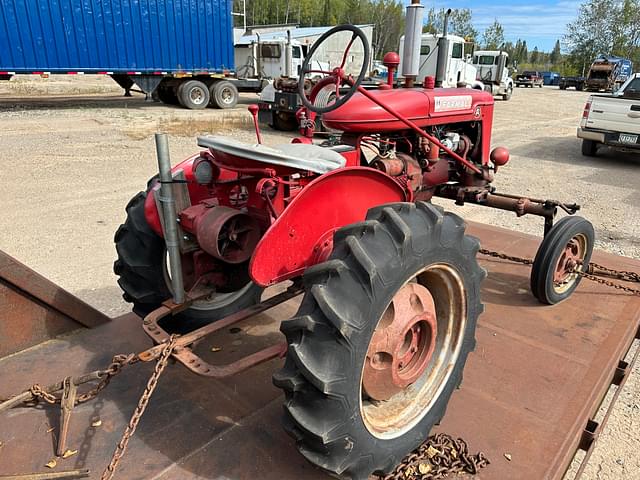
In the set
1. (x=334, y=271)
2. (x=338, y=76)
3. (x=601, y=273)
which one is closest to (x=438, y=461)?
(x=334, y=271)

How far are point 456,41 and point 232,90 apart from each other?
816 centimetres

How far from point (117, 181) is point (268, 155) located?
5921 millimetres

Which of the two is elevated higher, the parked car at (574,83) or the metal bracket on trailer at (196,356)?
the metal bracket on trailer at (196,356)

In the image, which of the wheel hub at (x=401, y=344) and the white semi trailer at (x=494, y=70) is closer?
the wheel hub at (x=401, y=344)

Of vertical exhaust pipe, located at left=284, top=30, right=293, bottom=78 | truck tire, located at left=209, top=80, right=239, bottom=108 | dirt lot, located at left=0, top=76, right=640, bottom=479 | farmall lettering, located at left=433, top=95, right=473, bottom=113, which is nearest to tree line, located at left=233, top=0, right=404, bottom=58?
vertical exhaust pipe, located at left=284, top=30, right=293, bottom=78

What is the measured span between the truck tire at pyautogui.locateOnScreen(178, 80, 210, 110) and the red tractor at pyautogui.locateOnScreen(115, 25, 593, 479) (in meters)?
13.2

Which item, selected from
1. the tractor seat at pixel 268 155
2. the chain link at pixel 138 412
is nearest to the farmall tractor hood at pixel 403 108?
the tractor seat at pixel 268 155

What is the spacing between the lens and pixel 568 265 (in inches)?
126

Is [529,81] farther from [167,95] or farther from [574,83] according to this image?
[167,95]

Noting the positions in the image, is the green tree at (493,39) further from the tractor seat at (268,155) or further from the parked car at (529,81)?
the tractor seat at (268,155)

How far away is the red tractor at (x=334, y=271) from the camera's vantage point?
156 centimetres

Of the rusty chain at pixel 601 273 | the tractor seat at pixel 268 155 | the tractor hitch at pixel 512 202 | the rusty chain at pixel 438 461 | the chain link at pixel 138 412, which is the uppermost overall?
the tractor seat at pixel 268 155

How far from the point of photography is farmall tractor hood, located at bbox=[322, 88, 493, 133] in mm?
2836

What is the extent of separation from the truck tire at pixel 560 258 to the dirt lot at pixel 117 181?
2.36 feet
